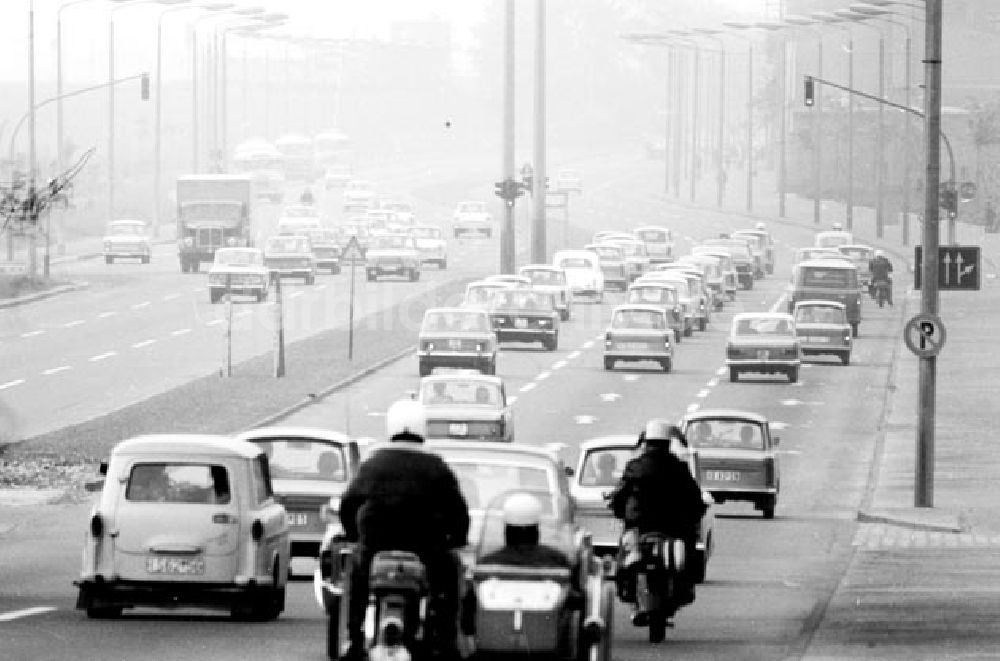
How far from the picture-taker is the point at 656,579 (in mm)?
20719

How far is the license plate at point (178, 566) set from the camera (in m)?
21.6

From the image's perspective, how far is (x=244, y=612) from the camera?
2194cm

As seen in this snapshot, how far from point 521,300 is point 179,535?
46.9 meters

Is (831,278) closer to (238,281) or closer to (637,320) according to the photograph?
(637,320)

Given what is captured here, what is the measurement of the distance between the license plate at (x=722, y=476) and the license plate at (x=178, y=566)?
53.9ft

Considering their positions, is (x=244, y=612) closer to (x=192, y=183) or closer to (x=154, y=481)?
(x=154, y=481)

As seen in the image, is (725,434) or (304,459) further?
(725,434)

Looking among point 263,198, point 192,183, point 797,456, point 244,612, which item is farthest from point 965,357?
point 263,198

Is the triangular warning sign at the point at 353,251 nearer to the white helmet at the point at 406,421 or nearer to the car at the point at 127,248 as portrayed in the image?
the car at the point at 127,248

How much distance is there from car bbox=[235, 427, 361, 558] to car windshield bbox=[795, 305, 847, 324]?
128ft

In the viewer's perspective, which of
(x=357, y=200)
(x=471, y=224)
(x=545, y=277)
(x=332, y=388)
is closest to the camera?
(x=332, y=388)

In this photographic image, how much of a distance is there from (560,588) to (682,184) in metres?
165

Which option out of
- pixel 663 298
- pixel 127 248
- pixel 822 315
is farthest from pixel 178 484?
pixel 127 248

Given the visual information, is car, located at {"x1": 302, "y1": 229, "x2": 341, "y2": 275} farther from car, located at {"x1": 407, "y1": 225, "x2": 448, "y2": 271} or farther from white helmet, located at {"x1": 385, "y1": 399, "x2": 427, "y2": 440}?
white helmet, located at {"x1": 385, "y1": 399, "x2": 427, "y2": 440}
